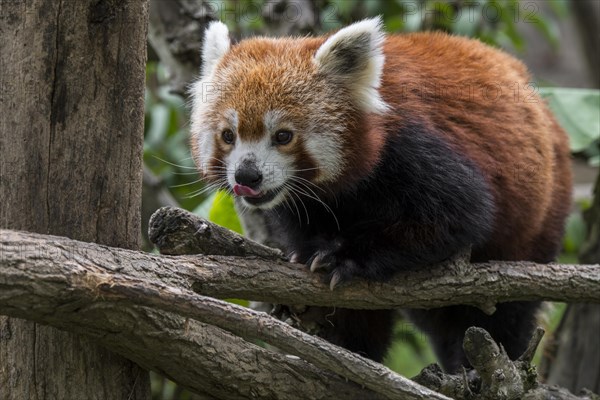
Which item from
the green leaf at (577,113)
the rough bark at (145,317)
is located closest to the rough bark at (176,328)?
the rough bark at (145,317)

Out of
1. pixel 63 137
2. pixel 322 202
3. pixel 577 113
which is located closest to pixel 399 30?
pixel 577 113

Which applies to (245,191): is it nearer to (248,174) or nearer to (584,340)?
(248,174)

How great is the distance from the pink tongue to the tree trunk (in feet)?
1.91

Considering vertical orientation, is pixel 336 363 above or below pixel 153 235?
below

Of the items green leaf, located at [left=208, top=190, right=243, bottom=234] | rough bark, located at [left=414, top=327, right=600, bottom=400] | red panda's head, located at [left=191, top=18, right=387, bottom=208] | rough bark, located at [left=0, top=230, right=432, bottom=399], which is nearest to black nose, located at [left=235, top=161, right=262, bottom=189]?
red panda's head, located at [left=191, top=18, right=387, bottom=208]

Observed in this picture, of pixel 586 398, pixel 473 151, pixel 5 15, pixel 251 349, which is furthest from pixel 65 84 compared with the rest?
pixel 586 398

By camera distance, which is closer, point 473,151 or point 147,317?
point 147,317

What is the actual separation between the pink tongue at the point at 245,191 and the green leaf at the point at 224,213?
1250 millimetres

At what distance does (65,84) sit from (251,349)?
136cm

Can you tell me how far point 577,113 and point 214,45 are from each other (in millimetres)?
2845

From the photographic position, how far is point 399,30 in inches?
274

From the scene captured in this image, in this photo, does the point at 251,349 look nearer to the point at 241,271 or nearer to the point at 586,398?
the point at 241,271

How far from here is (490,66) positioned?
4566 millimetres

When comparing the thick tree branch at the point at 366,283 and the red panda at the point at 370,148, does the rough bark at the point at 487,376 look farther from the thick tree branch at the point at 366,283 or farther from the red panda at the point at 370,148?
the red panda at the point at 370,148
